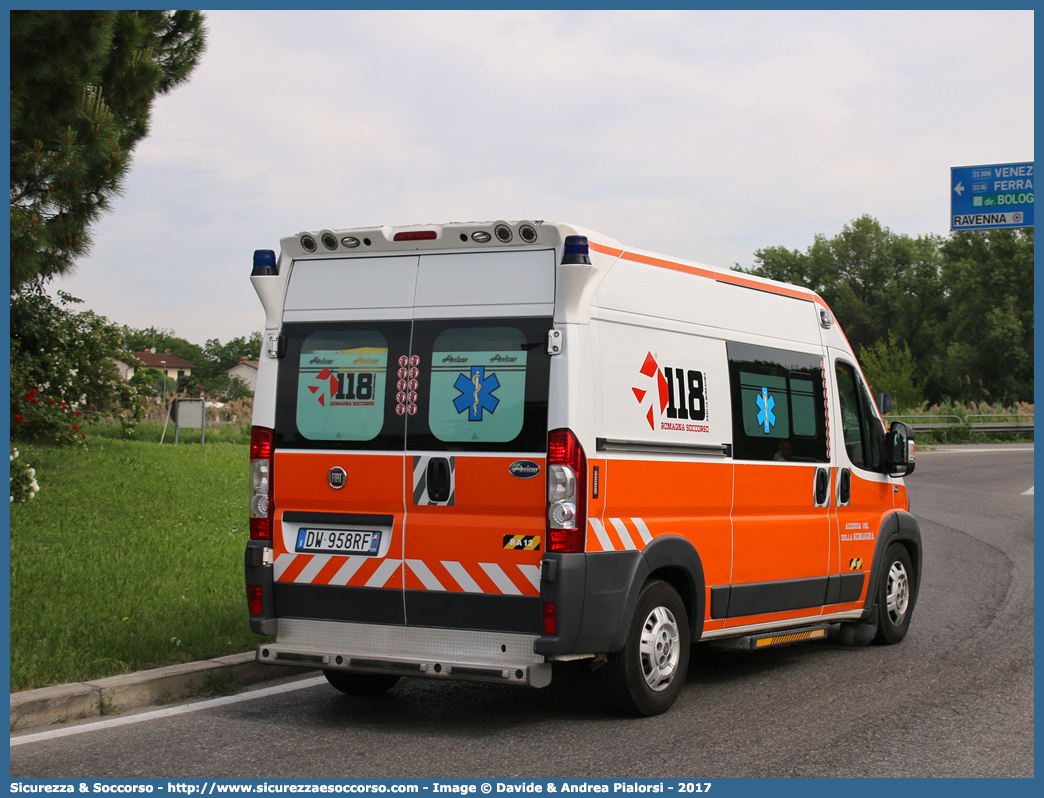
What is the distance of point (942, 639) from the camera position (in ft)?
29.5

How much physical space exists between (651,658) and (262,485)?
2568 mm

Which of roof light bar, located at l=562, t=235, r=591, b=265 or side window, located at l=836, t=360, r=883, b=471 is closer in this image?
roof light bar, located at l=562, t=235, r=591, b=265

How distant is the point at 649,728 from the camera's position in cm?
613

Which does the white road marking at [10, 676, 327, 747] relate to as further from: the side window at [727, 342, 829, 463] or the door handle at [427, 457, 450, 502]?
the side window at [727, 342, 829, 463]

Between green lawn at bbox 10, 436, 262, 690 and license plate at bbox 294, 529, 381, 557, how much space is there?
57.0 inches

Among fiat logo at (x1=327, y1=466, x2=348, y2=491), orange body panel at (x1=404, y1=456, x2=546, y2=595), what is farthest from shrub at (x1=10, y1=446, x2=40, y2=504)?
orange body panel at (x1=404, y1=456, x2=546, y2=595)

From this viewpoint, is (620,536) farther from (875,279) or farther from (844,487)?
(875,279)

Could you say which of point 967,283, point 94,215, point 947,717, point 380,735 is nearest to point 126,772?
point 380,735

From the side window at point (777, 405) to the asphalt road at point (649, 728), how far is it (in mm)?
1595

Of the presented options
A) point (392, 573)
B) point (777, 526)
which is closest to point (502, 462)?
point (392, 573)

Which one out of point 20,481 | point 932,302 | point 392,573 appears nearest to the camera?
point 392,573

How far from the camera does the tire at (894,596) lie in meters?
8.86

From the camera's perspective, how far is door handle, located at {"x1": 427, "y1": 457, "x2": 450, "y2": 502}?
620 centimetres

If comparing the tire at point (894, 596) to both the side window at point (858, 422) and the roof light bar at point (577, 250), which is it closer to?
the side window at point (858, 422)
